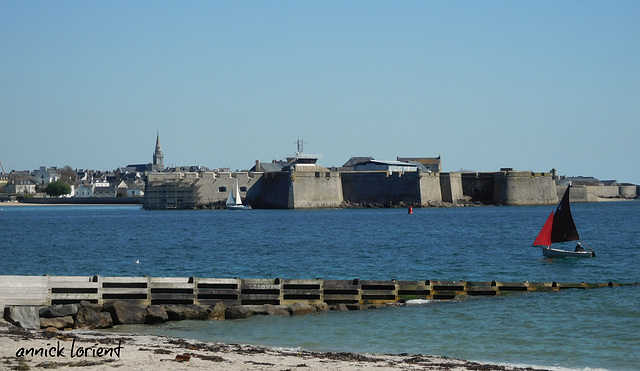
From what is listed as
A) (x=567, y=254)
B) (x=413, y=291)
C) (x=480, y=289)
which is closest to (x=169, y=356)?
(x=413, y=291)

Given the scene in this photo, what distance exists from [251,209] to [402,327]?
71089 millimetres

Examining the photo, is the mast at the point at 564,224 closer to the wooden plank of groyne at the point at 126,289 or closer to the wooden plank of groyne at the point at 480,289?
the wooden plank of groyne at the point at 480,289

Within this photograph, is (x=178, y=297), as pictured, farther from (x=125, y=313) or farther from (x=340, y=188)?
(x=340, y=188)

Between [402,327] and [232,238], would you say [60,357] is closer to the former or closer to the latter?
[402,327]

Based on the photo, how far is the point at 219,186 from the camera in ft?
282

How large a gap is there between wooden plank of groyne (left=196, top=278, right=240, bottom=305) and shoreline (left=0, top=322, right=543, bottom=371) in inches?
126

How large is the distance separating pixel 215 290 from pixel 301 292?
1717 mm

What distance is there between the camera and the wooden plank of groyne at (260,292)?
16.4 meters

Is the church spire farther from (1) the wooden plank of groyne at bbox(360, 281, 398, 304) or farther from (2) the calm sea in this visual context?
(1) the wooden plank of groyne at bbox(360, 281, 398, 304)

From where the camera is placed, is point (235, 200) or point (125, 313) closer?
point (125, 313)

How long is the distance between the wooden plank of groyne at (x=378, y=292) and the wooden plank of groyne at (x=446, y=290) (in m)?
0.98

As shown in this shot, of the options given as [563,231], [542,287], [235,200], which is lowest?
[542,287]

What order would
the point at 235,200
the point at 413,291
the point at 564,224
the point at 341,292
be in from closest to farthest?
the point at 341,292
the point at 413,291
the point at 564,224
the point at 235,200

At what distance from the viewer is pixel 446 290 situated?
18219 mm
